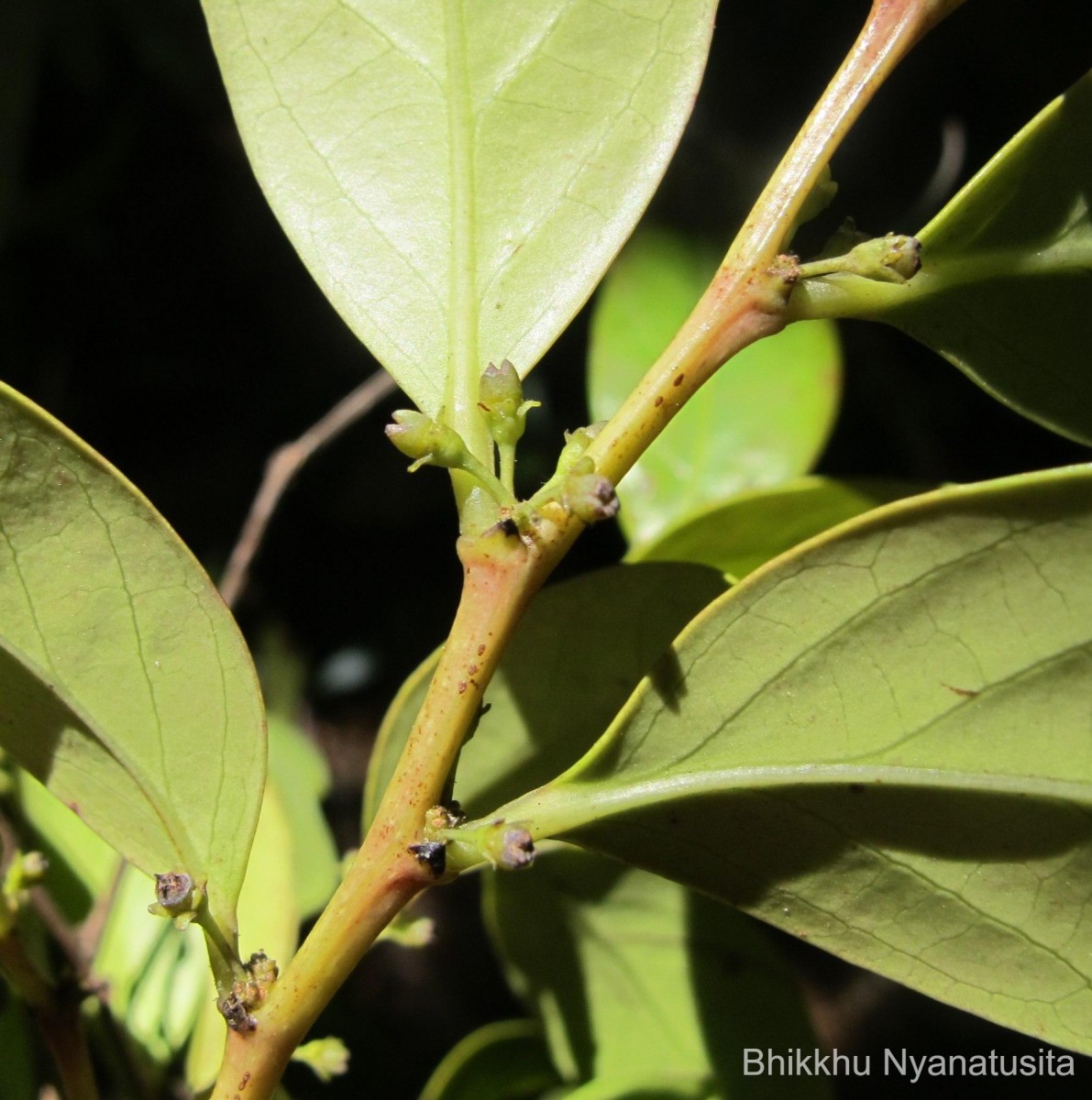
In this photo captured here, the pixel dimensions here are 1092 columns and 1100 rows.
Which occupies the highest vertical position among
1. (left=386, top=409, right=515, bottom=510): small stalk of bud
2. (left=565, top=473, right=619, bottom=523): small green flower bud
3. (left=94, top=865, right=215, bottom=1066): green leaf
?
(left=386, top=409, right=515, bottom=510): small stalk of bud

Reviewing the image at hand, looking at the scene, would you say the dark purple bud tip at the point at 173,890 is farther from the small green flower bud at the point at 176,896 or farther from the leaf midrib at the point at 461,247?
the leaf midrib at the point at 461,247

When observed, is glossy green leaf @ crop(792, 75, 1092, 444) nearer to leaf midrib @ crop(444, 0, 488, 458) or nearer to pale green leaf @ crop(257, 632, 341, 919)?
leaf midrib @ crop(444, 0, 488, 458)

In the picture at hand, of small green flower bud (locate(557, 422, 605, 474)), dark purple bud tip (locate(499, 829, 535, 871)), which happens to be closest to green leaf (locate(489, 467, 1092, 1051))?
Answer: dark purple bud tip (locate(499, 829, 535, 871))

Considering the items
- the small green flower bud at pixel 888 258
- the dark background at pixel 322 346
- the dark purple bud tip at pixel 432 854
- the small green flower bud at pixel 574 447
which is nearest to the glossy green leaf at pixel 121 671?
the dark purple bud tip at pixel 432 854

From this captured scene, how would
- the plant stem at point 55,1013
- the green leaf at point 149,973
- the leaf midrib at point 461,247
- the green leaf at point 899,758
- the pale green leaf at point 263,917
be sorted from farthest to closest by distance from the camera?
the green leaf at point 149,973 < the pale green leaf at point 263,917 < the plant stem at point 55,1013 < the leaf midrib at point 461,247 < the green leaf at point 899,758

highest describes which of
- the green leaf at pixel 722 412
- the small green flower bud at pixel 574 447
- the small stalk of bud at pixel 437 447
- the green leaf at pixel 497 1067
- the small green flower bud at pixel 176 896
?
the small stalk of bud at pixel 437 447

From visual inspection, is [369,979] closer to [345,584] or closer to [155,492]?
[345,584]

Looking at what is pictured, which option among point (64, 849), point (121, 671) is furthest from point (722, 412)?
point (64, 849)
